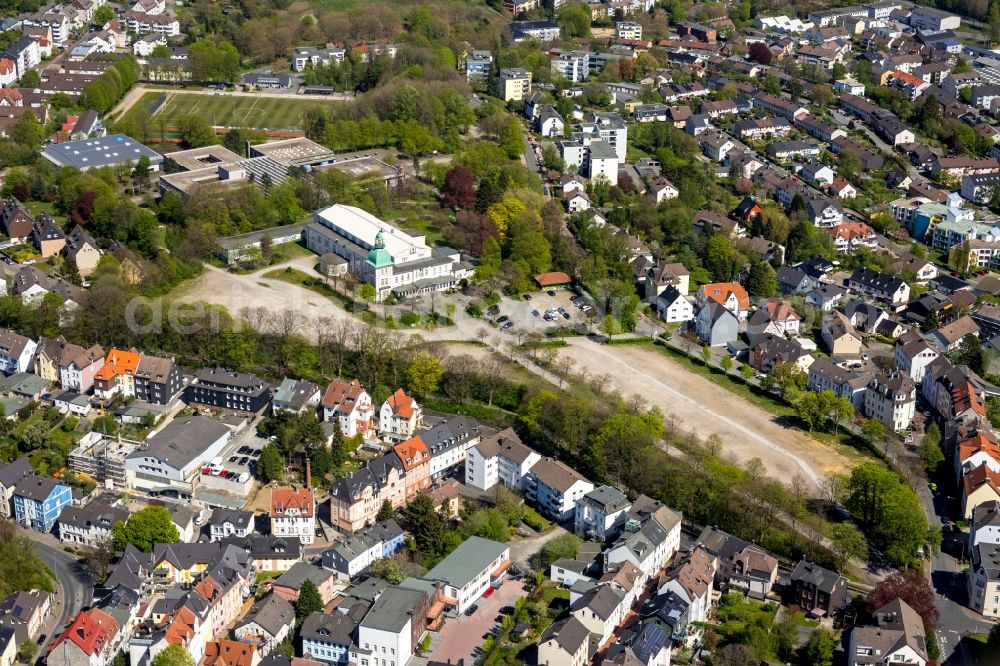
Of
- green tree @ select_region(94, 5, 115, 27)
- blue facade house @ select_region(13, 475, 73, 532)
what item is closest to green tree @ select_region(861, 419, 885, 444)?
blue facade house @ select_region(13, 475, 73, 532)

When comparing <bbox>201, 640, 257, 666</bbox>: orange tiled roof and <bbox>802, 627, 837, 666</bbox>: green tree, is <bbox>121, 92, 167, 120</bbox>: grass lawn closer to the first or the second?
<bbox>201, 640, 257, 666</bbox>: orange tiled roof

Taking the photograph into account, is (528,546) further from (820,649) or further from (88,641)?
(88,641)

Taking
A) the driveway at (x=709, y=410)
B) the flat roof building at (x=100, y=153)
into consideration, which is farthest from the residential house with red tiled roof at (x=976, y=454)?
the flat roof building at (x=100, y=153)

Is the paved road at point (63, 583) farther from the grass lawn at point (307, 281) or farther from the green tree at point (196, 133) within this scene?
the green tree at point (196, 133)

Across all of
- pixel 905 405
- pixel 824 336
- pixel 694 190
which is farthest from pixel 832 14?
pixel 905 405

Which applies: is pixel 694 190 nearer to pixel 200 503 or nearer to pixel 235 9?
pixel 200 503

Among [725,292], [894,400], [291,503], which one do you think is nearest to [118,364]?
[291,503]
